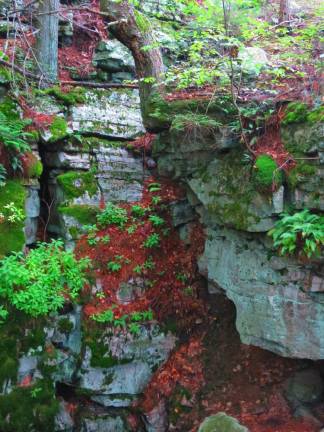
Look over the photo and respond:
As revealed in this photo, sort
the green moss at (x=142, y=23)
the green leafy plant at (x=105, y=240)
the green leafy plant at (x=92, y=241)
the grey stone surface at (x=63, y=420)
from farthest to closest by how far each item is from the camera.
Result: the green leafy plant at (x=105, y=240) → the green leafy plant at (x=92, y=241) → the green moss at (x=142, y=23) → the grey stone surface at (x=63, y=420)

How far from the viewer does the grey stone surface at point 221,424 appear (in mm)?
5543

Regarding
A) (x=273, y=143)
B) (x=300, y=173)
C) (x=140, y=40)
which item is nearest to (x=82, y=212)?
(x=140, y=40)

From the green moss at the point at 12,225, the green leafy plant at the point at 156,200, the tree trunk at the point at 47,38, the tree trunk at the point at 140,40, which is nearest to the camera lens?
the green moss at the point at 12,225

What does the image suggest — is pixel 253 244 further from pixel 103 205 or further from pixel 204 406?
pixel 103 205

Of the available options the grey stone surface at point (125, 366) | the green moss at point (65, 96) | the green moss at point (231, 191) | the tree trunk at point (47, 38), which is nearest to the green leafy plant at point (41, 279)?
the grey stone surface at point (125, 366)

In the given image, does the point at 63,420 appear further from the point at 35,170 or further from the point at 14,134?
the point at 14,134

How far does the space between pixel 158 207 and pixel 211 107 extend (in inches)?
98.5

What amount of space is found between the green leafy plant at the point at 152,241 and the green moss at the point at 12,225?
2.26m

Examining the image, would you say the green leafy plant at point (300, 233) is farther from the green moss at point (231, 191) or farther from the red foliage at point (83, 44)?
the red foliage at point (83, 44)

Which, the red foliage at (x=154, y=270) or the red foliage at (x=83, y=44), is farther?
the red foliage at (x=83, y=44)

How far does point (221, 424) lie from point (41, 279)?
3.44 meters

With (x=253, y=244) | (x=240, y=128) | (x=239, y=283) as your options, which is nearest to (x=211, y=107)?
(x=240, y=128)

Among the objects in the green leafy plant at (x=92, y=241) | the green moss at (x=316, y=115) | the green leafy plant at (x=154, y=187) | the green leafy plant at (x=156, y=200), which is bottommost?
Result: the green leafy plant at (x=92, y=241)

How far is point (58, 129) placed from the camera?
8.42m
